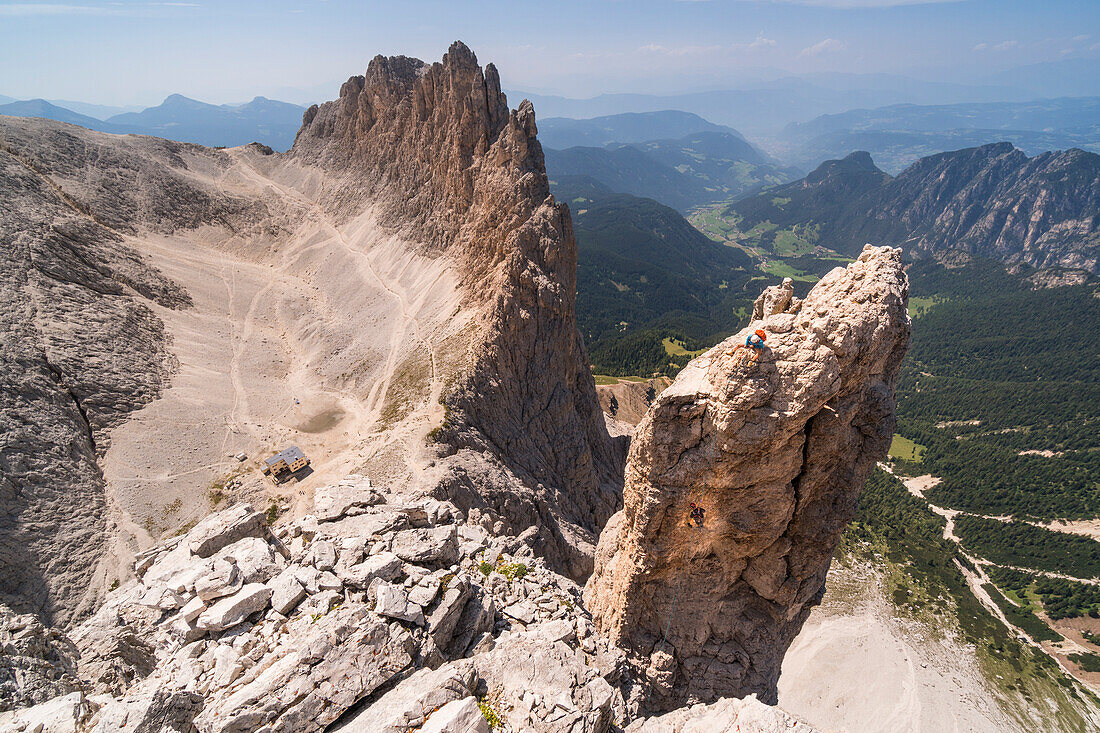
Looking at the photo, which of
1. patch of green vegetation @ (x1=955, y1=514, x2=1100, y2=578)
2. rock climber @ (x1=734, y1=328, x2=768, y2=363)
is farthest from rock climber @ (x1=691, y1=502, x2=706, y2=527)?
patch of green vegetation @ (x1=955, y1=514, x2=1100, y2=578)

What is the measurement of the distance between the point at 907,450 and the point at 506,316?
141 meters

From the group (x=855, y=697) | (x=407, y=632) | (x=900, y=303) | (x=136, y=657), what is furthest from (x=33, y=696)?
(x=855, y=697)

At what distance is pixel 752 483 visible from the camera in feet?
69.9

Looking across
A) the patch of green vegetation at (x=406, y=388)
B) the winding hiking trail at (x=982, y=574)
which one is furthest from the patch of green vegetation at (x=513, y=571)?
the winding hiking trail at (x=982, y=574)

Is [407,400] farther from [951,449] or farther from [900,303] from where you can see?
[951,449]

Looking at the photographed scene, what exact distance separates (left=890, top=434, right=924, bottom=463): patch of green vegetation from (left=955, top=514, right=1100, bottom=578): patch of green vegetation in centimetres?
3140

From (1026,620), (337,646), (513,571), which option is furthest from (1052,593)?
(337,646)

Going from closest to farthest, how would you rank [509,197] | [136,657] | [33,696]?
[33,696]
[136,657]
[509,197]

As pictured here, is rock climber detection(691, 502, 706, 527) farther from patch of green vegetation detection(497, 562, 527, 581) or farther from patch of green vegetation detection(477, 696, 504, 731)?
patch of green vegetation detection(477, 696, 504, 731)

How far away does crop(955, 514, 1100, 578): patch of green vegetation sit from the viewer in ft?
288

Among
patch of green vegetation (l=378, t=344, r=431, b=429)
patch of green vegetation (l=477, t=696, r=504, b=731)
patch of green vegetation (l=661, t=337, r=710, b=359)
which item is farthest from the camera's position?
patch of green vegetation (l=661, t=337, r=710, b=359)

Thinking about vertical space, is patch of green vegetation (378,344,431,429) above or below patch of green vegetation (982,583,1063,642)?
above

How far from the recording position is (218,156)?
13850cm

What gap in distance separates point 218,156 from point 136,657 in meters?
167
